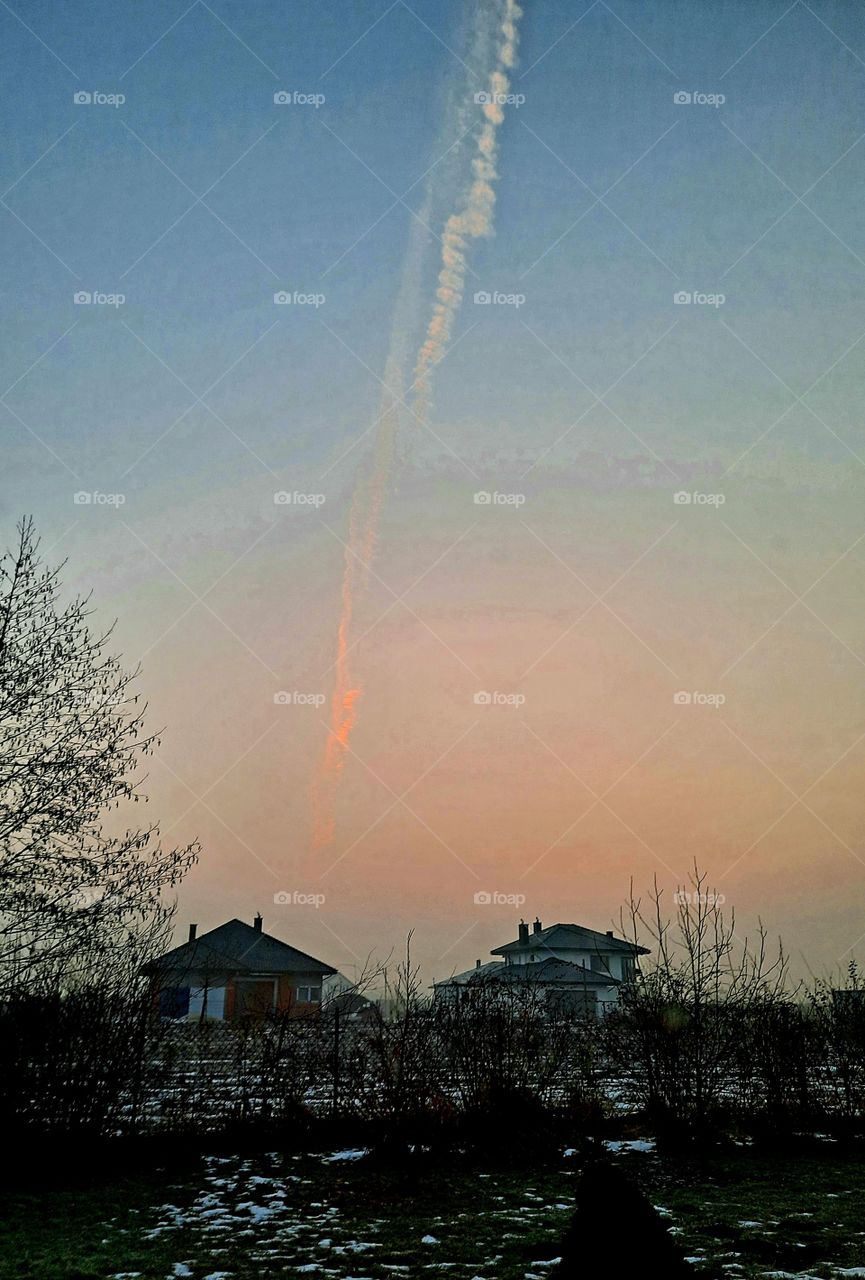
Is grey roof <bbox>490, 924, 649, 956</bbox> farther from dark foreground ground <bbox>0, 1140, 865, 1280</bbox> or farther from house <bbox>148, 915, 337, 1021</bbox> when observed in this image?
dark foreground ground <bbox>0, 1140, 865, 1280</bbox>

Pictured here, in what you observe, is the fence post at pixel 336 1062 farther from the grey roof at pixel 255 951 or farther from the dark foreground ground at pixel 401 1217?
the grey roof at pixel 255 951

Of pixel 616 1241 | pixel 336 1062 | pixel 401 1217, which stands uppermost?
pixel 616 1241

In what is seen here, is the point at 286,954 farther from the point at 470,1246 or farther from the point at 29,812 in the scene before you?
the point at 470,1246

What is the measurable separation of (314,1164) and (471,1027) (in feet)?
8.90

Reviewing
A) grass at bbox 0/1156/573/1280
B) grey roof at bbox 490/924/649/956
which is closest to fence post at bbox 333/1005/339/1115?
grass at bbox 0/1156/573/1280

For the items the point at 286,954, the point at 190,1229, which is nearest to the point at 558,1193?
the point at 190,1229

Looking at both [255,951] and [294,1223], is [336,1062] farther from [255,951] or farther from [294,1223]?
[255,951]

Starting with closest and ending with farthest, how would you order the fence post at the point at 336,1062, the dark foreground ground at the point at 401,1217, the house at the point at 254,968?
the dark foreground ground at the point at 401,1217
the fence post at the point at 336,1062
the house at the point at 254,968

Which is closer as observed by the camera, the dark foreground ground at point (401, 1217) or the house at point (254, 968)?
the dark foreground ground at point (401, 1217)

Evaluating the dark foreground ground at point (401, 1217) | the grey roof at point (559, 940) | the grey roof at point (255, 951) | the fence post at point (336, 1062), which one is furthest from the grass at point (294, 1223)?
the grey roof at point (559, 940)

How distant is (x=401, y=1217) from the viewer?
7262mm

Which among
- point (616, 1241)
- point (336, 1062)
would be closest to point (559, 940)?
point (336, 1062)

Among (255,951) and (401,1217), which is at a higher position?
(255,951)

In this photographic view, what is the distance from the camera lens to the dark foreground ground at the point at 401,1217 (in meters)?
5.83
